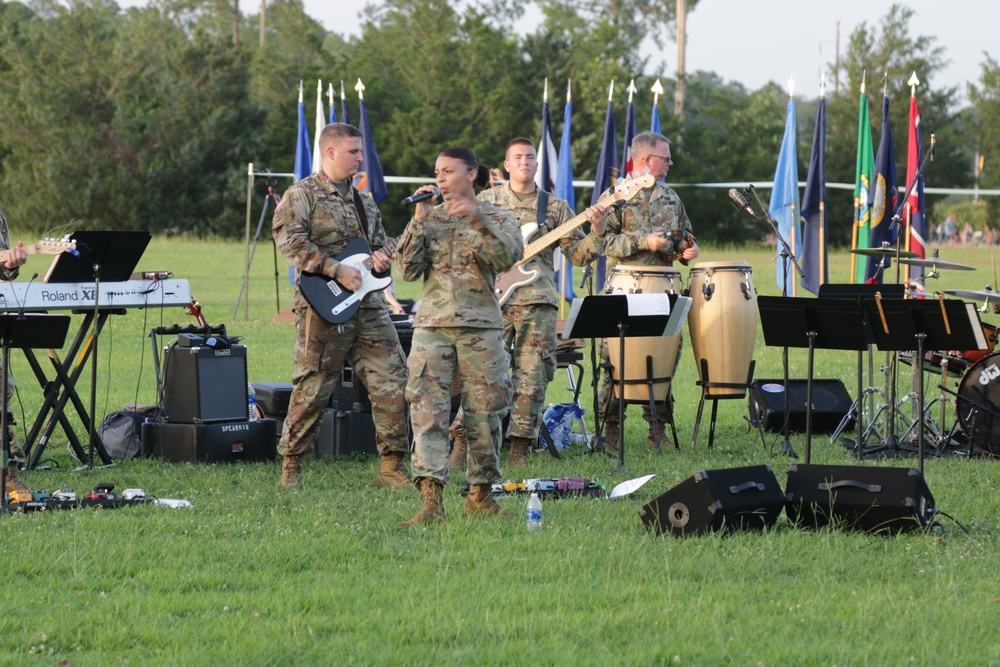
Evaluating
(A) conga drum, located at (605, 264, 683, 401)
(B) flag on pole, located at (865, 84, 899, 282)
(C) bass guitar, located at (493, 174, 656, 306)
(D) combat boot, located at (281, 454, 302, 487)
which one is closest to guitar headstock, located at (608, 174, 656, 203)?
(C) bass guitar, located at (493, 174, 656, 306)

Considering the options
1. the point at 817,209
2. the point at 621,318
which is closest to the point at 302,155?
the point at 817,209

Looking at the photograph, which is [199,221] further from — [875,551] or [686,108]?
[875,551]

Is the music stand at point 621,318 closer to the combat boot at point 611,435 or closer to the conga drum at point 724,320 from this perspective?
the conga drum at point 724,320

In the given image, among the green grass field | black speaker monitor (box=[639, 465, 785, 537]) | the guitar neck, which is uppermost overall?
the guitar neck

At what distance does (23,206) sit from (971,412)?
163ft

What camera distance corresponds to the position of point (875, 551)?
6305 mm

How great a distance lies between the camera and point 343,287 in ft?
26.1

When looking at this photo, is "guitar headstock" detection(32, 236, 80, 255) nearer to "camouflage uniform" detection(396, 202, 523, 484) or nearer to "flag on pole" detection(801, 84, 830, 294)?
"camouflage uniform" detection(396, 202, 523, 484)

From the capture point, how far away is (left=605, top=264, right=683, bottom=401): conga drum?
9469 mm

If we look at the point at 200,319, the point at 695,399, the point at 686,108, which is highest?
the point at 686,108

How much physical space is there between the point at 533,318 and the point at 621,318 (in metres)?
0.65

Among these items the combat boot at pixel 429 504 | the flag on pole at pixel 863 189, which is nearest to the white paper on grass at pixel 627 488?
the combat boot at pixel 429 504

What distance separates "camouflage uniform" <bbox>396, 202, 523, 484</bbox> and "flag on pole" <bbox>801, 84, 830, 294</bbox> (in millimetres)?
10448

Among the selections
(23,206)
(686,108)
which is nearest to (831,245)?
(686,108)
